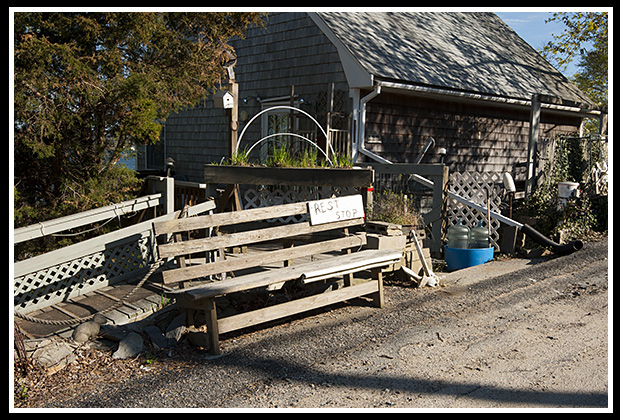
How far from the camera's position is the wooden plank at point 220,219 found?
18.2 ft

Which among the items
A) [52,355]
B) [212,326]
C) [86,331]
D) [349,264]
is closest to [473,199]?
[349,264]

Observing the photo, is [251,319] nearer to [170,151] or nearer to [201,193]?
[201,193]

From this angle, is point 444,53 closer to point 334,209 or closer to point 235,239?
point 334,209

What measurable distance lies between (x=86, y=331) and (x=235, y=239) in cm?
169


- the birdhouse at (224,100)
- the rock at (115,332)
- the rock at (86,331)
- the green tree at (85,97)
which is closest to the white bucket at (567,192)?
the birdhouse at (224,100)

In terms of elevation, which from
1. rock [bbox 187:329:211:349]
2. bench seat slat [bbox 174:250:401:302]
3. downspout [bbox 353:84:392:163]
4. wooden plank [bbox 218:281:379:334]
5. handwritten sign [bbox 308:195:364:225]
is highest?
downspout [bbox 353:84:392:163]

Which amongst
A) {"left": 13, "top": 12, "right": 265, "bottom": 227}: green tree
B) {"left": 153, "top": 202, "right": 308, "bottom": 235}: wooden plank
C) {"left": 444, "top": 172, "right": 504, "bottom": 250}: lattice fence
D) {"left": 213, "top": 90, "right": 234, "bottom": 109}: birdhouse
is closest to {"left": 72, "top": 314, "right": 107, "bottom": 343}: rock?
{"left": 153, "top": 202, "right": 308, "bottom": 235}: wooden plank

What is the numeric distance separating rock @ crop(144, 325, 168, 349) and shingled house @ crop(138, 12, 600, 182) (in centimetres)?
650

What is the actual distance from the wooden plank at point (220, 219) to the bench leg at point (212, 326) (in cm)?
94

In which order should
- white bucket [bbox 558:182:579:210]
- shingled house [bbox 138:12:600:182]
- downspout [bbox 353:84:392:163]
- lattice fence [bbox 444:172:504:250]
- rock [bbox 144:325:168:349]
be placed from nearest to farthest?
1. rock [bbox 144:325:168:349]
2. lattice fence [bbox 444:172:504:250]
3. white bucket [bbox 558:182:579:210]
4. downspout [bbox 353:84:392:163]
5. shingled house [bbox 138:12:600:182]

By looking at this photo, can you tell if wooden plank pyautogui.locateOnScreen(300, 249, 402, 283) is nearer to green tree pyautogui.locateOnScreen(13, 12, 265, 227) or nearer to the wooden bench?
the wooden bench

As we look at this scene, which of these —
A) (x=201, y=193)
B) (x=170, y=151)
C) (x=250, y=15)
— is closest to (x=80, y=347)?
(x=201, y=193)

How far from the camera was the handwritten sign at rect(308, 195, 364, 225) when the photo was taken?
653 cm

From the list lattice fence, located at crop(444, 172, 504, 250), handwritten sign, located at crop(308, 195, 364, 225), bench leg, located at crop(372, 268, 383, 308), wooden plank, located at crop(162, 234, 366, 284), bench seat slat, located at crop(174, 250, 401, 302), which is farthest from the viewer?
lattice fence, located at crop(444, 172, 504, 250)
